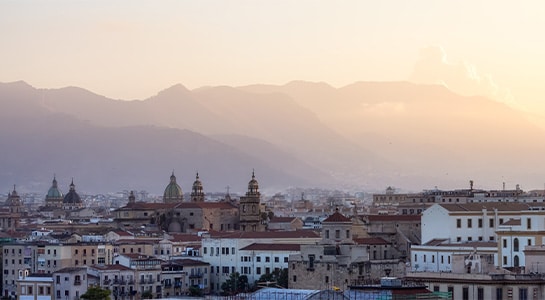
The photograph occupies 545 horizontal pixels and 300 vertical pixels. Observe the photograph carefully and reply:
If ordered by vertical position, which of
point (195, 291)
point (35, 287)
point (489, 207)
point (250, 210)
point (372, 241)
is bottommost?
point (195, 291)

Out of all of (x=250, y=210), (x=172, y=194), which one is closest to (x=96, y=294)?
(x=250, y=210)

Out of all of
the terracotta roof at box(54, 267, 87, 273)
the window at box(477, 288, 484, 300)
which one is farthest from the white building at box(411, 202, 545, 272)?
the terracotta roof at box(54, 267, 87, 273)

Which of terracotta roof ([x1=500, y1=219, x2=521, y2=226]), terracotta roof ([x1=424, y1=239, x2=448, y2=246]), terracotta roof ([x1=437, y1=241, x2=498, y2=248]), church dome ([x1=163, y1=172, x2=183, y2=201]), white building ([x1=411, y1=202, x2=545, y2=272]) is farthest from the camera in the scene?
church dome ([x1=163, y1=172, x2=183, y2=201])

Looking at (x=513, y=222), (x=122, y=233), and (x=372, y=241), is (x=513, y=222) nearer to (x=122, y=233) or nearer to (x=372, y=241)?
(x=372, y=241)

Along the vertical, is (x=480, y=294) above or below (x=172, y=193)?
below

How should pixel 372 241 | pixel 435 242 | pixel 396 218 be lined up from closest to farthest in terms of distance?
pixel 435 242
pixel 372 241
pixel 396 218

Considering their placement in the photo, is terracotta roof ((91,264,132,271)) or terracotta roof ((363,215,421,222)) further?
terracotta roof ((363,215,421,222))

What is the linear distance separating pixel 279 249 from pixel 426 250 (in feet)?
76.3

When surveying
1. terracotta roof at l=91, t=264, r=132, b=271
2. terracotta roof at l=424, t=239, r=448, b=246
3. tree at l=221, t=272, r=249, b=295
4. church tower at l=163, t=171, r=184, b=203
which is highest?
church tower at l=163, t=171, r=184, b=203

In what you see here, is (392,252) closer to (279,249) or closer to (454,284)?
(279,249)

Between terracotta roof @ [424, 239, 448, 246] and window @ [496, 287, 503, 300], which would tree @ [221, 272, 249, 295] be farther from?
window @ [496, 287, 503, 300]

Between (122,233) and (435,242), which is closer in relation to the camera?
(435,242)

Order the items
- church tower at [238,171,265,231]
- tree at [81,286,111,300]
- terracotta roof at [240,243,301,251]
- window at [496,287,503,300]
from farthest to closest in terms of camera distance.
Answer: church tower at [238,171,265,231]
terracotta roof at [240,243,301,251]
tree at [81,286,111,300]
window at [496,287,503,300]

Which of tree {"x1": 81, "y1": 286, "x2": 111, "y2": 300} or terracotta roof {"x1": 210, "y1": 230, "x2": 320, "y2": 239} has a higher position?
terracotta roof {"x1": 210, "y1": 230, "x2": 320, "y2": 239}
